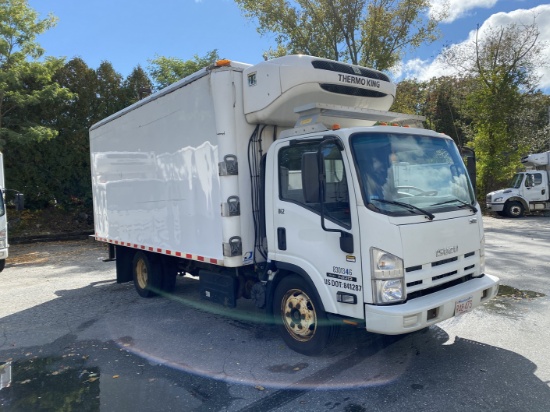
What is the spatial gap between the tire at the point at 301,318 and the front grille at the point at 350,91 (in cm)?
219

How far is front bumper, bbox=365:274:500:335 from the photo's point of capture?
3.81 m

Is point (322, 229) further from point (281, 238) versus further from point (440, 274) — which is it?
point (440, 274)

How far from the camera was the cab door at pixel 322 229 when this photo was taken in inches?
163

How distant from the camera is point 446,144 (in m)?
4.95

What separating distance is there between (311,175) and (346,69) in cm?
179

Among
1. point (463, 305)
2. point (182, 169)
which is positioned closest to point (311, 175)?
point (463, 305)

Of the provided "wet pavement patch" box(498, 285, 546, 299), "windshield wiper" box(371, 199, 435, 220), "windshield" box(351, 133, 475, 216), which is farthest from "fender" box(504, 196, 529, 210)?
"windshield wiper" box(371, 199, 435, 220)

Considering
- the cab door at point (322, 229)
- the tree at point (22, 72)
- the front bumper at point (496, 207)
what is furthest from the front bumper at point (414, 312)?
the front bumper at point (496, 207)

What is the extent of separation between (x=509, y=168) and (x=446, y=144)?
838 inches

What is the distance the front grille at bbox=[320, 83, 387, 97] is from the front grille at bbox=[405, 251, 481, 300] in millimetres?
2250

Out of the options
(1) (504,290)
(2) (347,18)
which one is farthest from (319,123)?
(2) (347,18)

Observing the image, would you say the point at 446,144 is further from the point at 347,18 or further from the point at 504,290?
the point at 347,18

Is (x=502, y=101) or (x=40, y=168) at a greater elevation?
(x=502, y=101)

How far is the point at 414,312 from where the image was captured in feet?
12.6
